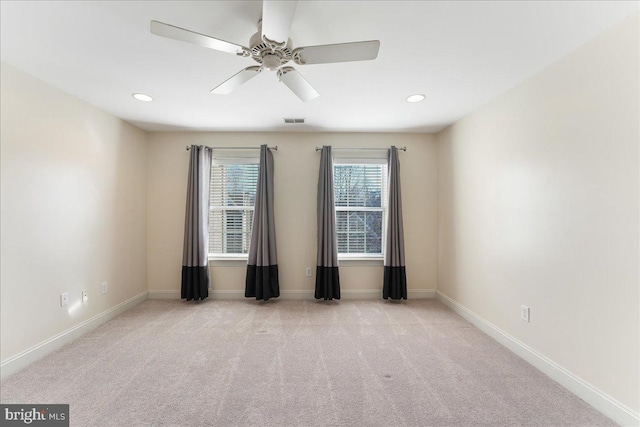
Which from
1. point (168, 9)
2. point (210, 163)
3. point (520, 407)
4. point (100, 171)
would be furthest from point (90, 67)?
point (520, 407)

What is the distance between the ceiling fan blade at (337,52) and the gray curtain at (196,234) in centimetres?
254

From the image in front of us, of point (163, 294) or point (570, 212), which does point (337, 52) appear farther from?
point (163, 294)

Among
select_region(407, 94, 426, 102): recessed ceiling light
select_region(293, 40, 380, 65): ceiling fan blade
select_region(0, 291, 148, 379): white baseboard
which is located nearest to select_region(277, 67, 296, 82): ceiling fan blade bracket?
select_region(293, 40, 380, 65): ceiling fan blade

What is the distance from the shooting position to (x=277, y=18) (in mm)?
1276

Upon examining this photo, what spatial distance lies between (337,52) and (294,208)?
250 cm

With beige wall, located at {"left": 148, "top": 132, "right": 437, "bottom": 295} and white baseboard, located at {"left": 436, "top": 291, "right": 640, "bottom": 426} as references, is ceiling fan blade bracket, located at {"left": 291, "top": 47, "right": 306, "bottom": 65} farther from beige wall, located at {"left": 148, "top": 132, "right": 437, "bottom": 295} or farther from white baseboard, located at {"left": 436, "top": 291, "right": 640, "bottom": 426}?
white baseboard, located at {"left": 436, "top": 291, "right": 640, "bottom": 426}

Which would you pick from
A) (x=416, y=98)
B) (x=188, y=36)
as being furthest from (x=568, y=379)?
(x=188, y=36)

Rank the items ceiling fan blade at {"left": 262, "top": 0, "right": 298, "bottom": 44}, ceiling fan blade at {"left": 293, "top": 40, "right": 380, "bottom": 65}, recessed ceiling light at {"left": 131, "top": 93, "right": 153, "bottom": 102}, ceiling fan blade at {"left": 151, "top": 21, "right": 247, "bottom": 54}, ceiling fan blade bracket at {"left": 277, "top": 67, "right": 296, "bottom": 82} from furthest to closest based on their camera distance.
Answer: recessed ceiling light at {"left": 131, "top": 93, "right": 153, "bottom": 102}, ceiling fan blade bracket at {"left": 277, "top": 67, "right": 296, "bottom": 82}, ceiling fan blade at {"left": 293, "top": 40, "right": 380, "bottom": 65}, ceiling fan blade at {"left": 151, "top": 21, "right": 247, "bottom": 54}, ceiling fan blade at {"left": 262, "top": 0, "right": 298, "bottom": 44}

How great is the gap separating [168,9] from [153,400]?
2363 millimetres

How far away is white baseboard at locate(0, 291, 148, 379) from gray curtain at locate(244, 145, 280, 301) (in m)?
1.48

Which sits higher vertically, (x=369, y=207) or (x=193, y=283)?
(x=369, y=207)

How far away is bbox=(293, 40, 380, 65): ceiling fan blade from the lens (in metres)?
1.43

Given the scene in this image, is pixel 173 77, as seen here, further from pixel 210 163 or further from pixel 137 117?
pixel 210 163

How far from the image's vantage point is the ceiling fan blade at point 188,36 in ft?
4.28
